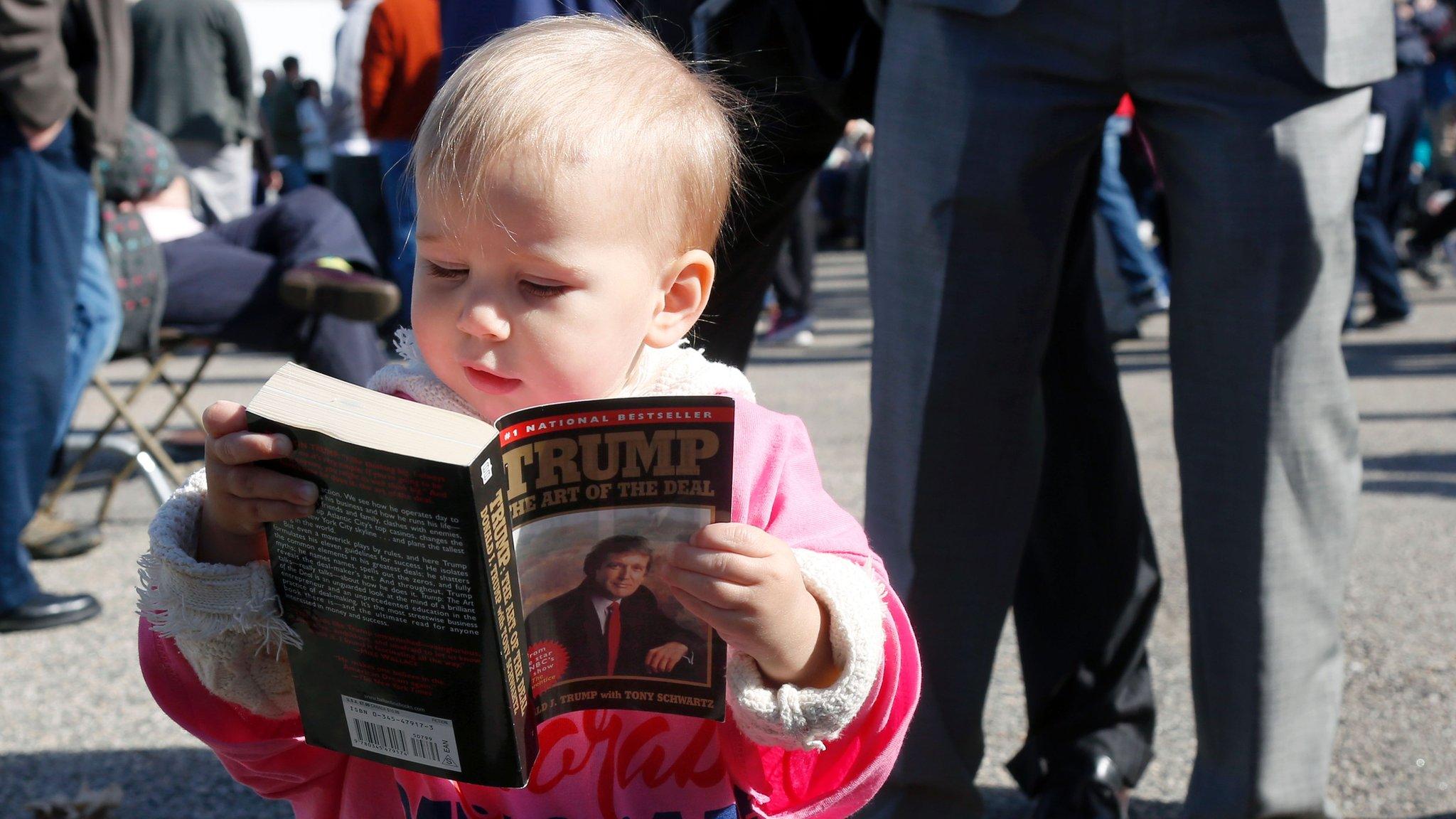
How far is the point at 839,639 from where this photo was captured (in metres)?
1.13

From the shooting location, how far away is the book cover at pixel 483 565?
3.13 ft

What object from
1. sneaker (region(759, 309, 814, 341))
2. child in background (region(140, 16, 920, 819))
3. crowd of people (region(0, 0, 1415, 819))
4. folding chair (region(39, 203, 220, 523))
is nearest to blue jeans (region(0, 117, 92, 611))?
crowd of people (region(0, 0, 1415, 819))

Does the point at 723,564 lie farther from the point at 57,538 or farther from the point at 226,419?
the point at 57,538

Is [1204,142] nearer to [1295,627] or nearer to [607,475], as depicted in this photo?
[1295,627]

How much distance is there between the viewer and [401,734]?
1062 mm

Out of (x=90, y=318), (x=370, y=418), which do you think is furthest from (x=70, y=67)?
(x=370, y=418)

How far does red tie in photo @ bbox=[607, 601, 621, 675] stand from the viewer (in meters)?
1.10

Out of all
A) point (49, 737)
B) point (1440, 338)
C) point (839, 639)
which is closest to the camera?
point (839, 639)

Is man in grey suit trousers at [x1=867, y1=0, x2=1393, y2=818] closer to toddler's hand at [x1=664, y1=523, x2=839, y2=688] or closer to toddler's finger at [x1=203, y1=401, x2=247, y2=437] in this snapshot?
toddler's hand at [x1=664, y1=523, x2=839, y2=688]

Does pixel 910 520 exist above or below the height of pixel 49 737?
above

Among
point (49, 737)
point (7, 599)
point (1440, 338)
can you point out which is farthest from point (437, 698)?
point (1440, 338)

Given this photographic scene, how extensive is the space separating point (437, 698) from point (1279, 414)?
46.8 inches

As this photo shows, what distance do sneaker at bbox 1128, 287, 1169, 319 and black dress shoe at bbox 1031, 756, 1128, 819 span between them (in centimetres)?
533

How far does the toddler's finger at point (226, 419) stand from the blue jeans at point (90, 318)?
267cm
